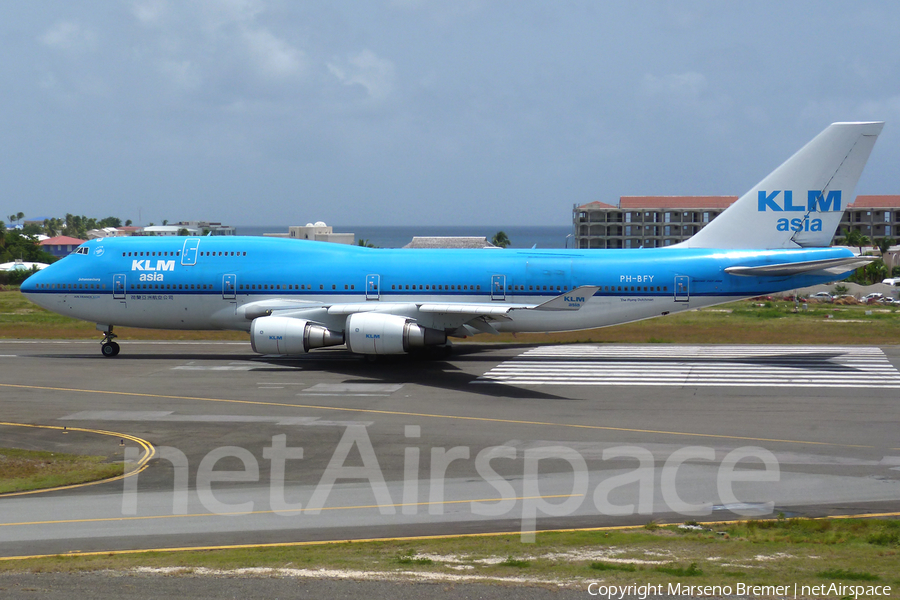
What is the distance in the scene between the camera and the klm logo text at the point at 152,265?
3703 centimetres

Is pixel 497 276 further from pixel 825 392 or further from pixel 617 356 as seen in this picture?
pixel 825 392

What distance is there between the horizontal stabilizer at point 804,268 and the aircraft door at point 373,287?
1481cm

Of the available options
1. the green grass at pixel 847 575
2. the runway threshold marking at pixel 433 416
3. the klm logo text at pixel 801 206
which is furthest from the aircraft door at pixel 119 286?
the green grass at pixel 847 575

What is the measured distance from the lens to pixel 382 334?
1259 inches

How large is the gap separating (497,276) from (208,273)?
1266 cm

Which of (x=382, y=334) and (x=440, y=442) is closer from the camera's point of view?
(x=440, y=442)

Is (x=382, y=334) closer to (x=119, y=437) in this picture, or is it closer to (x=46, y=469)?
(x=119, y=437)

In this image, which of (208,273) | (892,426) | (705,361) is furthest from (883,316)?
(208,273)

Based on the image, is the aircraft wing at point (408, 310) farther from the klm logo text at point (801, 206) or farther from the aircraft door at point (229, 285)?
the klm logo text at point (801, 206)

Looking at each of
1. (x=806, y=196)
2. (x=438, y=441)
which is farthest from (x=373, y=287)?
(x=806, y=196)

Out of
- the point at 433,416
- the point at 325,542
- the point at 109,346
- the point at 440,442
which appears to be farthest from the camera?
the point at 109,346

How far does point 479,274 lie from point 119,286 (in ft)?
52.6

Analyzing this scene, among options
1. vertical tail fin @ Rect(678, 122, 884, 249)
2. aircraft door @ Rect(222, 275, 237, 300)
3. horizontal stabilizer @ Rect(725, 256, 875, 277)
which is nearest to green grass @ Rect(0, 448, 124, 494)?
aircraft door @ Rect(222, 275, 237, 300)

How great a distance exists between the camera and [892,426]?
76.7 feet
